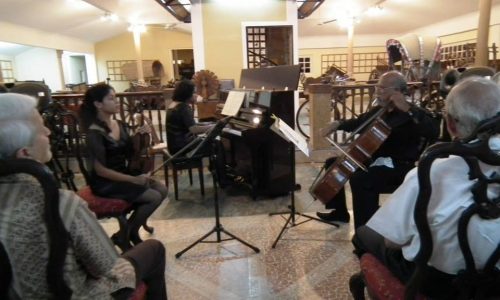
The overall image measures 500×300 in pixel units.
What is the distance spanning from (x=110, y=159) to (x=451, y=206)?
183cm

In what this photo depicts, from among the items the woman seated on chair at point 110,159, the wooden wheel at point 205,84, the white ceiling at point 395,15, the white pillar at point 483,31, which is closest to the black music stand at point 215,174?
the woman seated on chair at point 110,159

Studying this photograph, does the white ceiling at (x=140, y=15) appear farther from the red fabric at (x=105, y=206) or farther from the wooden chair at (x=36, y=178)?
the wooden chair at (x=36, y=178)

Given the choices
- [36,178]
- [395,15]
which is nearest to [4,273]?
[36,178]

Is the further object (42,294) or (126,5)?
(126,5)

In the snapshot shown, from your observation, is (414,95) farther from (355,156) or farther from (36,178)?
(36,178)

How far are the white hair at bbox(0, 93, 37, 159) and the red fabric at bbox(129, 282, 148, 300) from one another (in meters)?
0.60

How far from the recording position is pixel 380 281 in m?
1.27

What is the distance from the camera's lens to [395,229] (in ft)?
3.87

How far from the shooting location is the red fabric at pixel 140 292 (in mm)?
1254

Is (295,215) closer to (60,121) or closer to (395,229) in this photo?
(395,229)

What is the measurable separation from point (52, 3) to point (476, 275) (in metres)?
9.74

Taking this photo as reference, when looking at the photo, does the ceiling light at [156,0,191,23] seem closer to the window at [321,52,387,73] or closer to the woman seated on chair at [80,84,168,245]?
the window at [321,52,387,73]

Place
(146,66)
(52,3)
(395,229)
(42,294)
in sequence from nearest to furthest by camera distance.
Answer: (42,294), (395,229), (52,3), (146,66)

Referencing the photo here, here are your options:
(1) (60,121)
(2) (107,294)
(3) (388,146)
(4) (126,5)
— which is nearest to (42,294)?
(2) (107,294)
